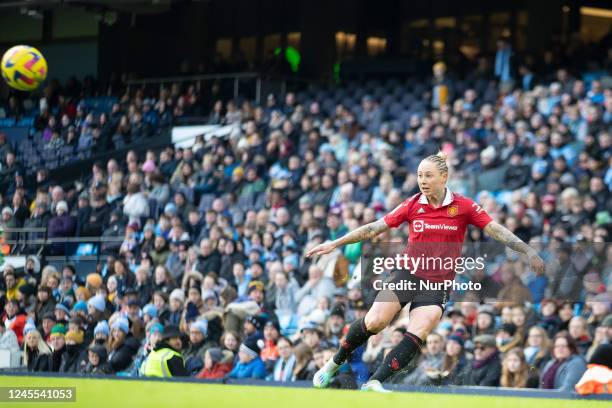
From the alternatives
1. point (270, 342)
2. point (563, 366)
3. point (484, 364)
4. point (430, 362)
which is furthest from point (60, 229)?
point (563, 366)

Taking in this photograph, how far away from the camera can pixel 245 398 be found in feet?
36.8

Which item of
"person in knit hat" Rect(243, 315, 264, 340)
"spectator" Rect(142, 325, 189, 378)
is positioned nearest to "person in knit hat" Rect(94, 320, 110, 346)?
"spectator" Rect(142, 325, 189, 378)

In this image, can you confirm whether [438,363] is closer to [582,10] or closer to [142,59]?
[582,10]

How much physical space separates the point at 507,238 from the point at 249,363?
221 inches

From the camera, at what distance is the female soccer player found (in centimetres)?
948

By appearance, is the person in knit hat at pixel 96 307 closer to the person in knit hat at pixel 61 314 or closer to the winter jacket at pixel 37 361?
the person in knit hat at pixel 61 314

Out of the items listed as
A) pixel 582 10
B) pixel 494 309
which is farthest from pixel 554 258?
pixel 582 10

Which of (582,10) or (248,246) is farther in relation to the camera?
(582,10)

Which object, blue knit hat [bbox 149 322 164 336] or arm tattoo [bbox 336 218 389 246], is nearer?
arm tattoo [bbox 336 218 389 246]

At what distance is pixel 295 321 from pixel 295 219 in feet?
9.44

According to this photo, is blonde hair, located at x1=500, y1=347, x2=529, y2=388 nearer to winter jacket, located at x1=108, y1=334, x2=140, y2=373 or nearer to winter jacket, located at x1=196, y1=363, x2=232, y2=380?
winter jacket, located at x1=196, y1=363, x2=232, y2=380

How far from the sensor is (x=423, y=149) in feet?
61.2

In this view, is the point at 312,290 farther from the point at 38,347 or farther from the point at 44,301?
the point at 44,301

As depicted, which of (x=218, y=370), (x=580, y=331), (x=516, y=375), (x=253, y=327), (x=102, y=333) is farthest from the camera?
(x=102, y=333)
